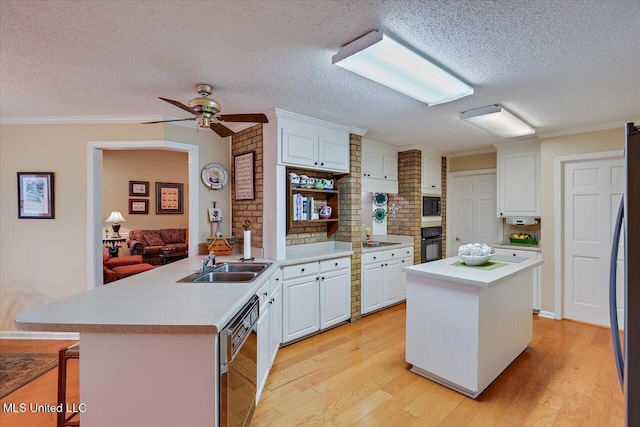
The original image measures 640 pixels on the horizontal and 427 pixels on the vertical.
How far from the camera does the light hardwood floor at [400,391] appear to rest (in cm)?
200

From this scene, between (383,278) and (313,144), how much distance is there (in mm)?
2074

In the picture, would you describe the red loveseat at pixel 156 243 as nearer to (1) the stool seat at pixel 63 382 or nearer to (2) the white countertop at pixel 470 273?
(1) the stool seat at pixel 63 382

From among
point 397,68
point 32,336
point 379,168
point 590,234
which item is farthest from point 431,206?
point 32,336

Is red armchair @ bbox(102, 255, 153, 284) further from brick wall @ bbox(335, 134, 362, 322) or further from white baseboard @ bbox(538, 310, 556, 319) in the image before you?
white baseboard @ bbox(538, 310, 556, 319)

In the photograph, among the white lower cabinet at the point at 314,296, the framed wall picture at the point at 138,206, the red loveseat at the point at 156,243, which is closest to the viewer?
the white lower cabinet at the point at 314,296

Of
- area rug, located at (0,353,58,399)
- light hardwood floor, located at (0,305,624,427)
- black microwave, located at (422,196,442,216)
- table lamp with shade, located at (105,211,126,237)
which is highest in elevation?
black microwave, located at (422,196,442,216)

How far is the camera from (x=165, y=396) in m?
1.40

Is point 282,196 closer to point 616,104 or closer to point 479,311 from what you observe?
point 479,311

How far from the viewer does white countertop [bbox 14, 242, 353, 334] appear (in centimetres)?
135

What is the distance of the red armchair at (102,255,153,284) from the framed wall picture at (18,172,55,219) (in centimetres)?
151

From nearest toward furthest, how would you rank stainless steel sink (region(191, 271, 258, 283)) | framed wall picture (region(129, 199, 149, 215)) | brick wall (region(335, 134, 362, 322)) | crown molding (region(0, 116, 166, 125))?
stainless steel sink (region(191, 271, 258, 283)) → crown molding (region(0, 116, 166, 125)) → brick wall (region(335, 134, 362, 322)) → framed wall picture (region(129, 199, 149, 215))

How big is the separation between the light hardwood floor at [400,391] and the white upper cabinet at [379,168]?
223 centimetres

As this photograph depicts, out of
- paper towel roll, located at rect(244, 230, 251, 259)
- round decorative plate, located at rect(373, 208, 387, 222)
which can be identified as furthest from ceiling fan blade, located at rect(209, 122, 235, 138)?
round decorative plate, located at rect(373, 208, 387, 222)

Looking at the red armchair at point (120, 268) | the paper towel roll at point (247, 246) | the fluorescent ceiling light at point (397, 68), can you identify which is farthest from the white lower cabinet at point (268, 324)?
the red armchair at point (120, 268)
